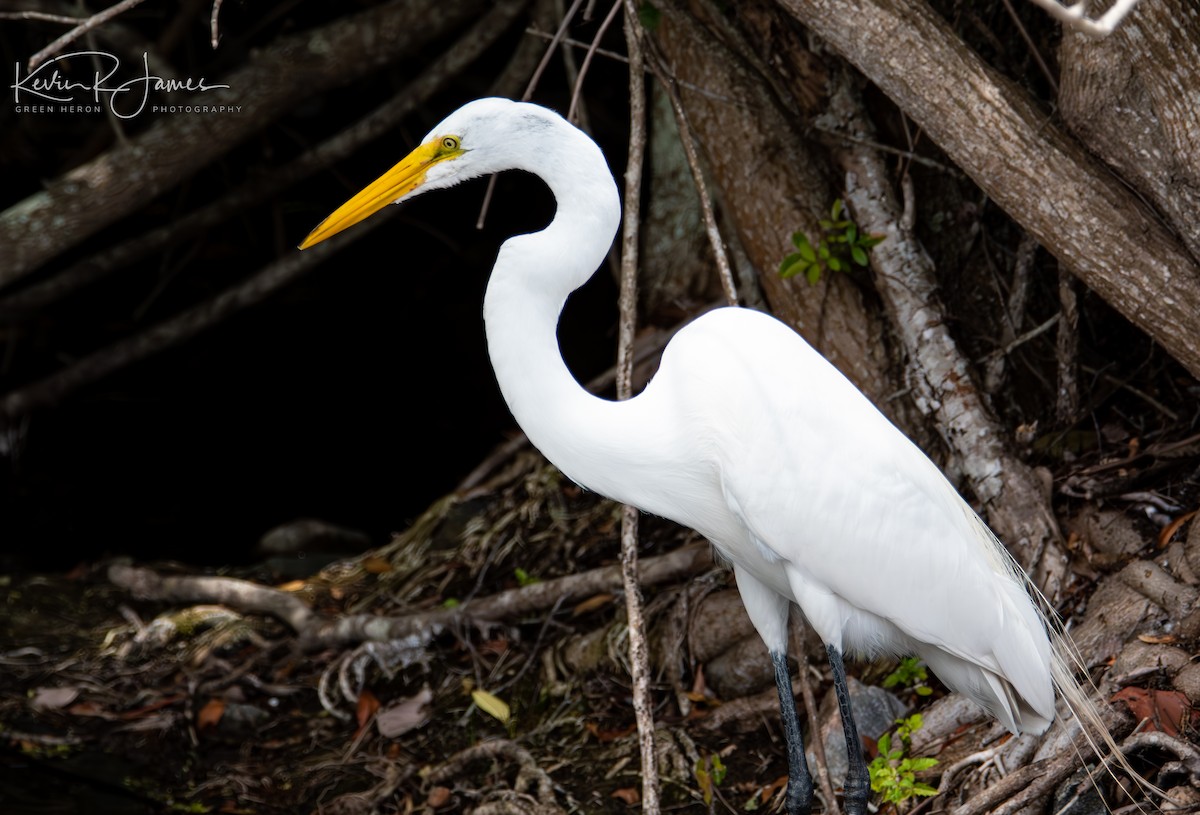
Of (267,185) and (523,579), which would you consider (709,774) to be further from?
(267,185)

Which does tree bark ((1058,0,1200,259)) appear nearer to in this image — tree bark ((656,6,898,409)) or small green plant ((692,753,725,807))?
tree bark ((656,6,898,409))

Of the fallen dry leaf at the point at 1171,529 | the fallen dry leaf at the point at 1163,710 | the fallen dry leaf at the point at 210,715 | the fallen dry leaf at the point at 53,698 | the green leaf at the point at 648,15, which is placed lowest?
the fallen dry leaf at the point at 1163,710

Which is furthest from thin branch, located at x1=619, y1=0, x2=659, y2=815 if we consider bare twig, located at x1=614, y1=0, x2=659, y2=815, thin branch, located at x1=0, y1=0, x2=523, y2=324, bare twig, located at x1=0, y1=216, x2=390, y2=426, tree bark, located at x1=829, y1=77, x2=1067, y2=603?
bare twig, located at x1=0, y1=216, x2=390, y2=426

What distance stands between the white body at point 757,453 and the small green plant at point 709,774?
792 millimetres

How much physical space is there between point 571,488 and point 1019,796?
2.39 metres

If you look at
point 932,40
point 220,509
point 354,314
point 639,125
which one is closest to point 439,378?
point 354,314

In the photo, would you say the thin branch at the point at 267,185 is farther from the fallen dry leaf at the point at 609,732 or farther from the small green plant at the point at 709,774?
the small green plant at the point at 709,774

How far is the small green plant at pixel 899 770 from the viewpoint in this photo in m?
2.95

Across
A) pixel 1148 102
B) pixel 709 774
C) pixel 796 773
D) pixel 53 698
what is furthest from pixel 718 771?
pixel 53 698

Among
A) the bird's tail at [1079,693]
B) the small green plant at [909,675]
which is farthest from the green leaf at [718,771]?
the bird's tail at [1079,693]

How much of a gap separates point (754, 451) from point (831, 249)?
125 cm

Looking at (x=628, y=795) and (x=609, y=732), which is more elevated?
(x=609, y=732)

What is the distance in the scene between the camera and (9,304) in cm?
552

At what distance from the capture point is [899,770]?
3.03 meters
